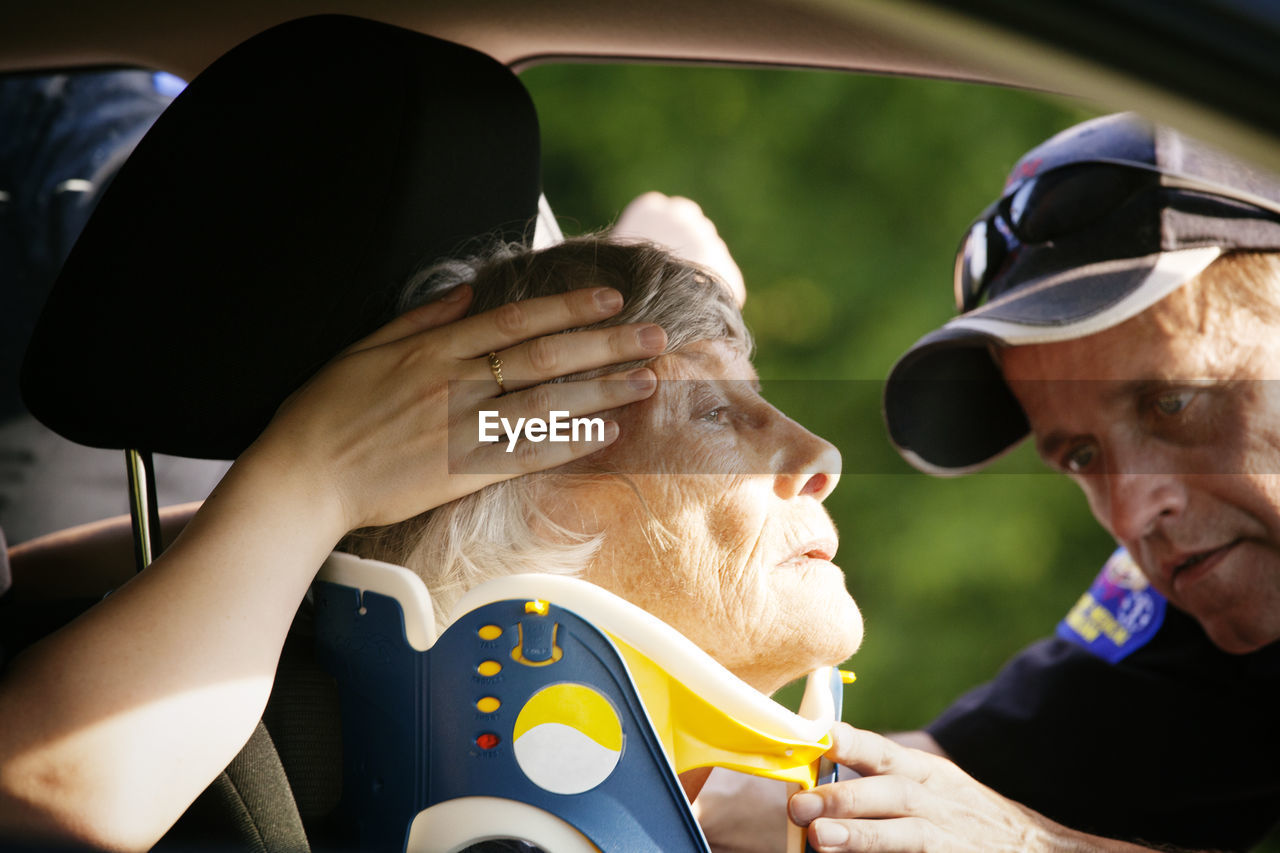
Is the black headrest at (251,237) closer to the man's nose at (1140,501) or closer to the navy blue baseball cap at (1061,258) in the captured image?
the navy blue baseball cap at (1061,258)

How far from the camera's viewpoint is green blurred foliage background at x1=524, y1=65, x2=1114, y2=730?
295 cm

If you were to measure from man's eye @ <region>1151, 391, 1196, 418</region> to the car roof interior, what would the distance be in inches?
30.2

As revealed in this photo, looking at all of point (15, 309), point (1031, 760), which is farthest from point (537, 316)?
point (15, 309)

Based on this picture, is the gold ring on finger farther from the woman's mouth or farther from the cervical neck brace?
the woman's mouth

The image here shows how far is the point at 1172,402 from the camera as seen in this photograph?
1.90 meters

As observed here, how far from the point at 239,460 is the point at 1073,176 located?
1.55m

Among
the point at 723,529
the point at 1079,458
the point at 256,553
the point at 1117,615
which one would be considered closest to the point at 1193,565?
the point at 1079,458

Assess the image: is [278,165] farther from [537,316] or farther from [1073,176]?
[1073,176]

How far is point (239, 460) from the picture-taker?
126cm

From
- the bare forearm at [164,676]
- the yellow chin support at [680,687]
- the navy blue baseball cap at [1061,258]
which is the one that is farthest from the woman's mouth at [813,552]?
the navy blue baseball cap at [1061,258]

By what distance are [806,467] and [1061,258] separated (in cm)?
93

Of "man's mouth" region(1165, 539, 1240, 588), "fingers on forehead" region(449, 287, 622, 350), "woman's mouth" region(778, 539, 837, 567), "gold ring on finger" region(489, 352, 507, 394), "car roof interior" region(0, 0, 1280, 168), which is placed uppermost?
"car roof interior" region(0, 0, 1280, 168)

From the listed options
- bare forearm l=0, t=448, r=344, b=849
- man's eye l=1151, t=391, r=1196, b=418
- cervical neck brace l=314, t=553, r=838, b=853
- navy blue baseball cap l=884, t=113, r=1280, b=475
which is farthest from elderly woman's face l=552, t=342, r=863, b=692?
man's eye l=1151, t=391, r=1196, b=418

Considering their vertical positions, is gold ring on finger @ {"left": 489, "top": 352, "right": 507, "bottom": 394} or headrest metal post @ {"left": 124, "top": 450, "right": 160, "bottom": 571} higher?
gold ring on finger @ {"left": 489, "top": 352, "right": 507, "bottom": 394}
